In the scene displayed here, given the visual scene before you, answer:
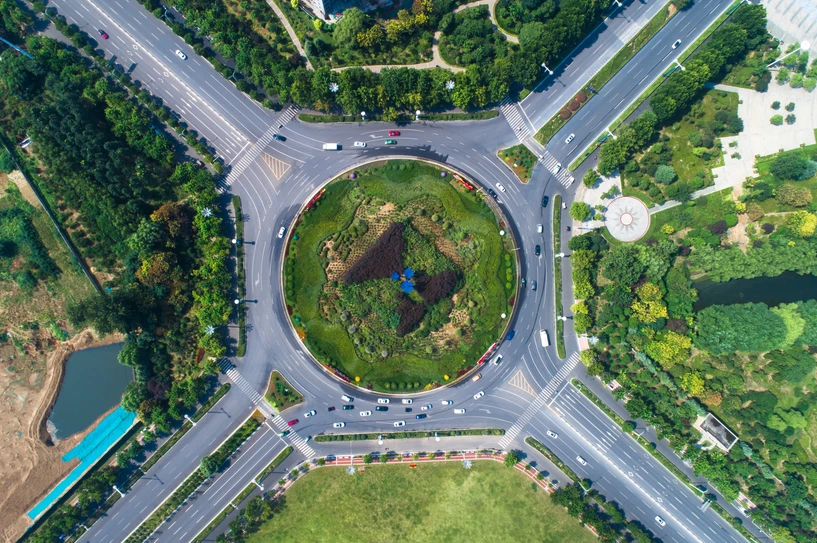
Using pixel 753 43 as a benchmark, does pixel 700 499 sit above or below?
below

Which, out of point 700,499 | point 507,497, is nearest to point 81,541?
point 507,497

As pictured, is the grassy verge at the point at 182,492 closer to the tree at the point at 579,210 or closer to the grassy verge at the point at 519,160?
the grassy verge at the point at 519,160

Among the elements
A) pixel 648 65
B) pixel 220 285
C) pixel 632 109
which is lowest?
pixel 220 285

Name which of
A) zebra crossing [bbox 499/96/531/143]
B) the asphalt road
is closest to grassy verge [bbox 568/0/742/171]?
the asphalt road

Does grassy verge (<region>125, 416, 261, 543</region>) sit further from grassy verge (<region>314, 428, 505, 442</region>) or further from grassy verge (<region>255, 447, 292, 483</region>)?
grassy verge (<region>314, 428, 505, 442</region>)

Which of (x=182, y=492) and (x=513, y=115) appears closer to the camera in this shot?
(x=182, y=492)

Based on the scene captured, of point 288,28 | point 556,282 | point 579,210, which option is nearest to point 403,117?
point 288,28

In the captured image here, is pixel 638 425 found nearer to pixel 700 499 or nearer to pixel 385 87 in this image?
pixel 700 499

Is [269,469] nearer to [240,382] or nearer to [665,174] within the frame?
[240,382]
